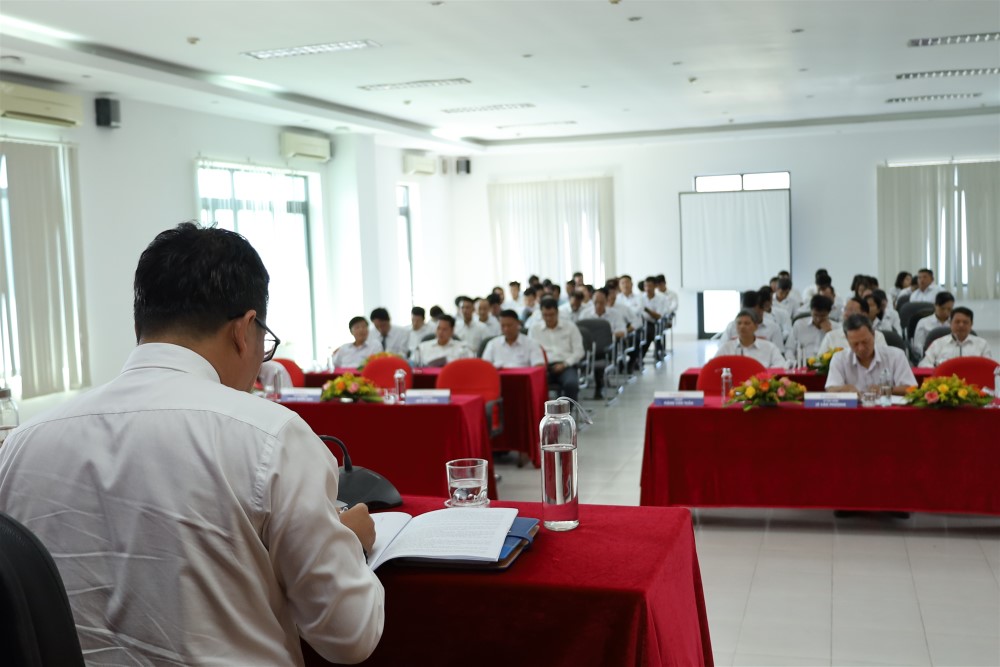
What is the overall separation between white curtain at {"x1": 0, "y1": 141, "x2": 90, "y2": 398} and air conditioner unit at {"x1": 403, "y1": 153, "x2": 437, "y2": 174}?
7555 millimetres

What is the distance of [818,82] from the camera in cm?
1146

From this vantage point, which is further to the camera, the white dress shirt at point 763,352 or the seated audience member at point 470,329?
the seated audience member at point 470,329

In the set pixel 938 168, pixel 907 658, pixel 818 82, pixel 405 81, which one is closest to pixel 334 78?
pixel 405 81

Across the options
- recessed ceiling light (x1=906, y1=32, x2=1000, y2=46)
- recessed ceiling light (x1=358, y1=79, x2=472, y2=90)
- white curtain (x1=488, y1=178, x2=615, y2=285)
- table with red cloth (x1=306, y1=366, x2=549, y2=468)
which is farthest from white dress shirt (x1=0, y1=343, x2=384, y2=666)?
white curtain (x1=488, y1=178, x2=615, y2=285)

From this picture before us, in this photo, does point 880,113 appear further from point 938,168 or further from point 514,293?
point 514,293

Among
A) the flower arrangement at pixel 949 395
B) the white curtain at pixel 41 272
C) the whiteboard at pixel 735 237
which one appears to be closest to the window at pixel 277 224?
the white curtain at pixel 41 272

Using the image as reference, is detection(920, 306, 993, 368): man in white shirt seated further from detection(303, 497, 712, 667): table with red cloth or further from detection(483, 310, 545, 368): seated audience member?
detection(303, 497, 712, 667): table with red cloth

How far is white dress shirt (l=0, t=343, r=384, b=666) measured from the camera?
4.26 ft

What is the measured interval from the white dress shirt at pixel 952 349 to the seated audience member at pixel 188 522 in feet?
22.7

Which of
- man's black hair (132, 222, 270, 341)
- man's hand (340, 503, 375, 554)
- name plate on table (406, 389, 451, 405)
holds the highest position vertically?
man's black hair (132, 222, 270, 341)

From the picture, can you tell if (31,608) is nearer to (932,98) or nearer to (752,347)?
(752,347)

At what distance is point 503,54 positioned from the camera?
29.8 ft

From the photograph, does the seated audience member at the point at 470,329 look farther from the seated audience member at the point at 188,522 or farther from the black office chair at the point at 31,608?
the black office chair at the point at 31,608

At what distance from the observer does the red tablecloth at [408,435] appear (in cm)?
575
